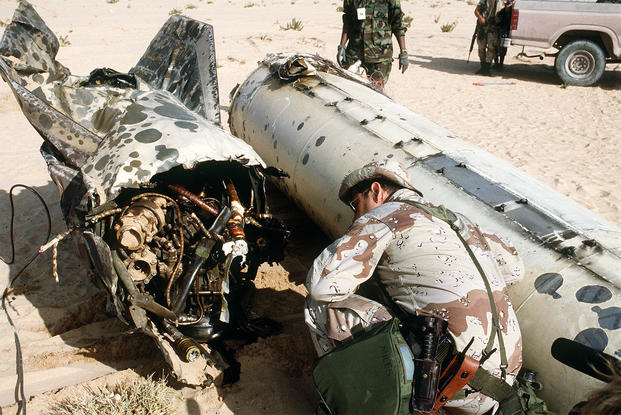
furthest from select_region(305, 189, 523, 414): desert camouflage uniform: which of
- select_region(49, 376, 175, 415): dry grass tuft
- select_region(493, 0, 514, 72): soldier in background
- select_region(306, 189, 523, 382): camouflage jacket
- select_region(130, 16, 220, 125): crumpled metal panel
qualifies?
select_region(493, 0, 514, 72): soldier in background

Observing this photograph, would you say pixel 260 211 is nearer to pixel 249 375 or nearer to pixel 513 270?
pixel 249 375

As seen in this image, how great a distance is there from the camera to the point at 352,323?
2.73 metres

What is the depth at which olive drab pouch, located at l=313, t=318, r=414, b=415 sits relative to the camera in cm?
240

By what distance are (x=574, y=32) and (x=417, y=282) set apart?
9.58 metres

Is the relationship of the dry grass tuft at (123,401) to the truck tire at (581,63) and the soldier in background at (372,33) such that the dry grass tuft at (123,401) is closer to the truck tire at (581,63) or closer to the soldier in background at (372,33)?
the soldier in background at (372,33)

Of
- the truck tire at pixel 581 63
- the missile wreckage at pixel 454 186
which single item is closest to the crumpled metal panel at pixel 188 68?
the missile wreckage at pixel 454 186

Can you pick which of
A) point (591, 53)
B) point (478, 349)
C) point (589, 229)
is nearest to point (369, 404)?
point (478, 349)

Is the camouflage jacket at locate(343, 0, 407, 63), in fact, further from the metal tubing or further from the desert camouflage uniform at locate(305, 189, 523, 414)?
the desert camouflage uniform at locate(305, 189, 523, 414)

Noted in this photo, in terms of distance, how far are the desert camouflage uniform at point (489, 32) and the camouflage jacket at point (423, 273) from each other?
9567 mm

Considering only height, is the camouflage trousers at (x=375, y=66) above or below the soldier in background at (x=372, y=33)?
below

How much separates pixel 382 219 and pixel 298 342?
4.92 ft

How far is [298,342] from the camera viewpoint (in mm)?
3826

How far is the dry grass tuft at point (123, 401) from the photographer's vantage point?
3064 mm

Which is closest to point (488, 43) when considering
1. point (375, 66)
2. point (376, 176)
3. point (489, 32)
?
point (489, 32)
